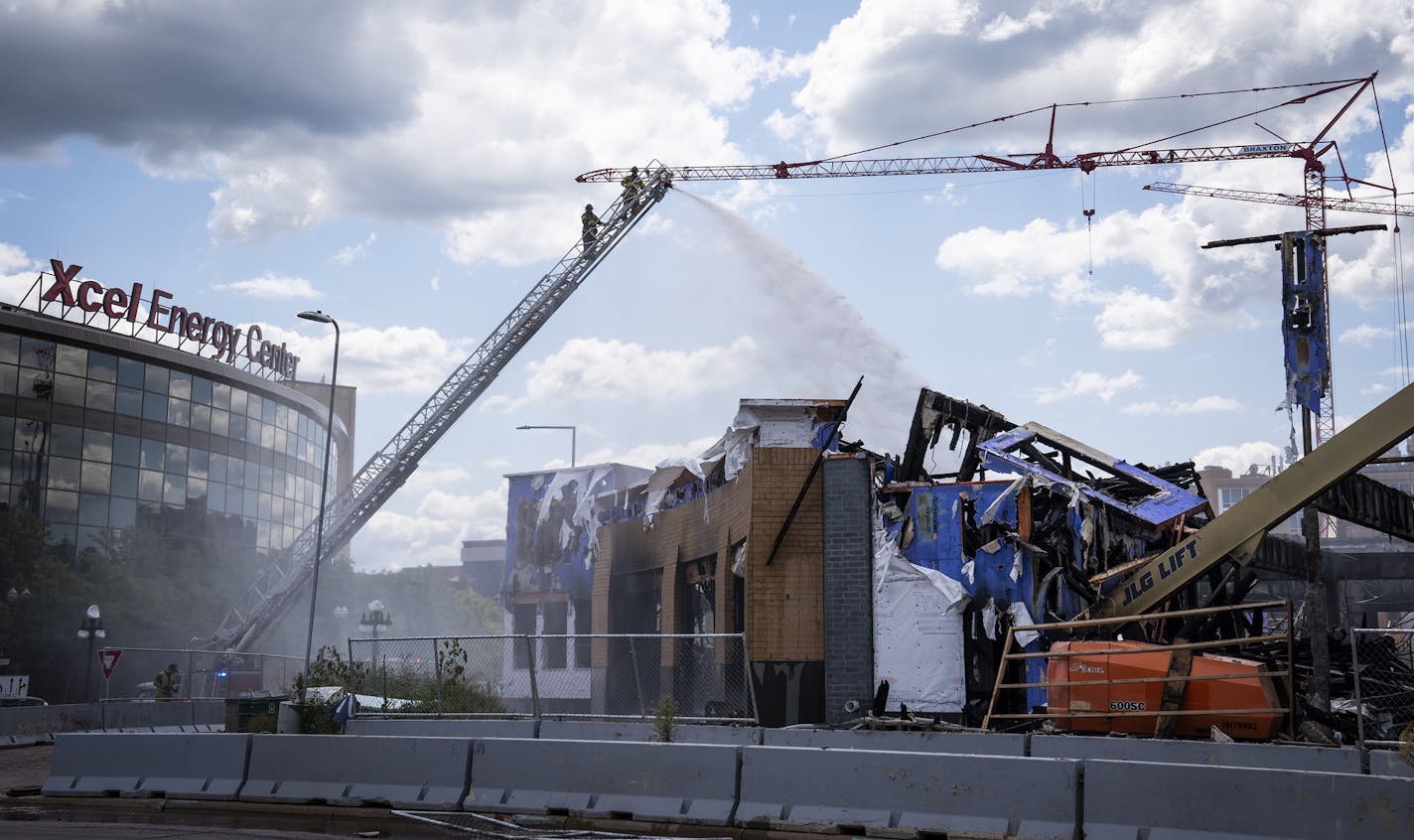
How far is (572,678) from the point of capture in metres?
33.5

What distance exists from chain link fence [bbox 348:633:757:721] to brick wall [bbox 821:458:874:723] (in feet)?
5.79

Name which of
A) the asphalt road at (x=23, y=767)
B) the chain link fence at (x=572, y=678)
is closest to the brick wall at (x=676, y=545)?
the chain link fence at (x=572, y=678)

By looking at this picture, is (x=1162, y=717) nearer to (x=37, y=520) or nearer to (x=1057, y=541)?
(x=1057, y=541)

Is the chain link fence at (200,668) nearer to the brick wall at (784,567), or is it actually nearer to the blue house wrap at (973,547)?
the brick wall at (784,567)

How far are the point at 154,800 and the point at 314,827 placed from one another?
338cm

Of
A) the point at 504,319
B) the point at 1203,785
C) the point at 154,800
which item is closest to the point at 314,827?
the point at 154,800

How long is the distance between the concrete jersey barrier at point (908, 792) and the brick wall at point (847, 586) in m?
10.2

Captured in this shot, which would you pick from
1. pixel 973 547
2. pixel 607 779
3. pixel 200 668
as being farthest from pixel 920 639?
pixel 200 668

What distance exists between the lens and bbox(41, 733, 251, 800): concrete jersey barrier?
50.2 feet

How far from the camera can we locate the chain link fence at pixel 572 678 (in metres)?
20.1

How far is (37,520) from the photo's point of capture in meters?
53.8

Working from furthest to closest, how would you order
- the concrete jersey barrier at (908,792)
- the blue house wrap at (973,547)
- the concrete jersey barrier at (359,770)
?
the blue house wrap at (973,547) → the concrete jersey barrier at (359,770) → the concrete jersey barrier at (908,792)

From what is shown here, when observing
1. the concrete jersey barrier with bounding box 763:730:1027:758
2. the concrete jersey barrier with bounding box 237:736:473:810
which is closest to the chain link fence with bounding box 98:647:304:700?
the concrete jersey barrier with bounding box 237:736:473:810

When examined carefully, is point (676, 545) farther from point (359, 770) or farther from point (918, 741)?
point (359, 770)
